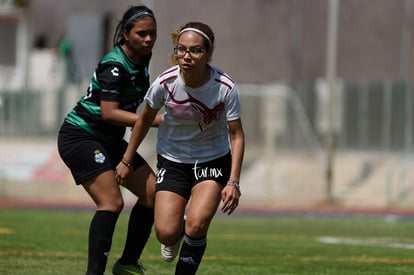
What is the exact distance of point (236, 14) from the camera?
3291cm

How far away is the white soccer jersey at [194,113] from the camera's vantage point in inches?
352

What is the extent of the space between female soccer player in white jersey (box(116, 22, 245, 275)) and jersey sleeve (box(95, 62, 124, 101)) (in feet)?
0.99

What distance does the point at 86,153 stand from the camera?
9359 millimetres

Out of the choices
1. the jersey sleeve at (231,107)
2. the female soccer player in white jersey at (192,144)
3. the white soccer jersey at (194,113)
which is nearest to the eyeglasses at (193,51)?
the female soccer player in white jersey at (192,144)

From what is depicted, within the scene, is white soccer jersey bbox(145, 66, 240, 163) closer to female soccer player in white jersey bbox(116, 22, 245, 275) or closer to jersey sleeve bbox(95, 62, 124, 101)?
female soccer player in white jersey bbox(116, 22, 245, 275)

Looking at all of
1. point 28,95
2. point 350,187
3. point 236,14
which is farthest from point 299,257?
point 236,14

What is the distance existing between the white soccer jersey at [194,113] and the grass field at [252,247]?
1.81 m

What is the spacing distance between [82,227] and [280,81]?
1582cm

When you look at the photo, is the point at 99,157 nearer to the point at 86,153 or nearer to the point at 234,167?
the point at 86,153

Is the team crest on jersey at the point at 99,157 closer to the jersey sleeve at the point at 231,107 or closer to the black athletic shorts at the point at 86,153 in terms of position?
the black athletic shorts at the point at 86,153

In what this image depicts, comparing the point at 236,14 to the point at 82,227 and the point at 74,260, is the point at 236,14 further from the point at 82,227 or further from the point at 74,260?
the point at 74,260

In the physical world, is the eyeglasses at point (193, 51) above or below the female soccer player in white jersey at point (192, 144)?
above

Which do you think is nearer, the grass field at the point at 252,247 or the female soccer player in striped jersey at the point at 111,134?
the female soccer player in striped jersey at the point at 111,134

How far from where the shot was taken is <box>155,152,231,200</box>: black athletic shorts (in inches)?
359
